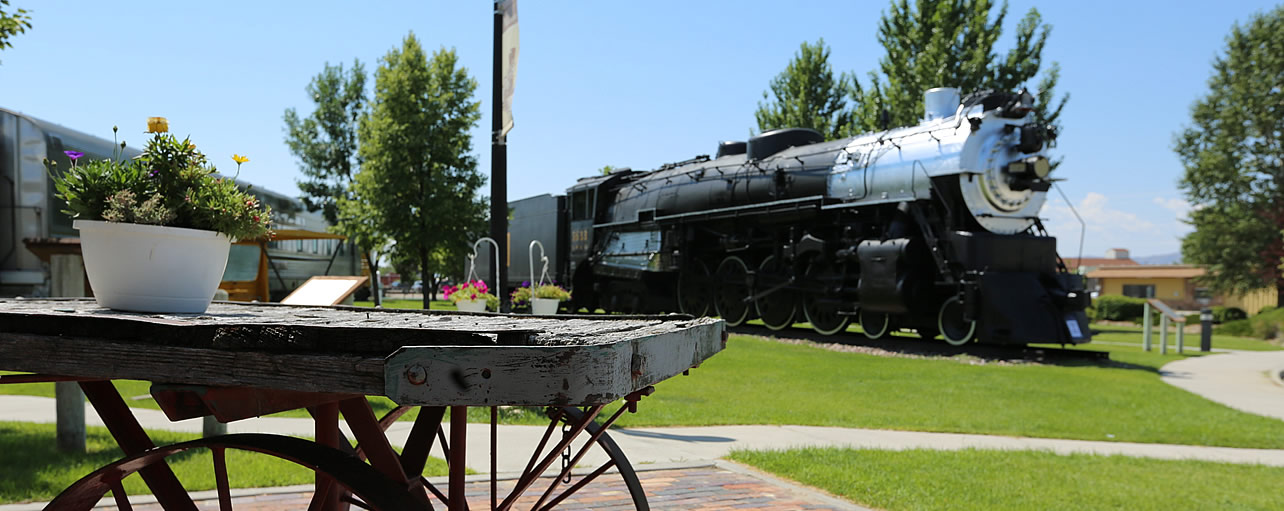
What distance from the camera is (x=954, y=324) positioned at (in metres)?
14.7

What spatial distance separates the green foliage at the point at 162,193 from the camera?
2.28m

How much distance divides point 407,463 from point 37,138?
44.9 feet

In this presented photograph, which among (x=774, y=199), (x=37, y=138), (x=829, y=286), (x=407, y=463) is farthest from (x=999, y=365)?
(x=37, y=138)

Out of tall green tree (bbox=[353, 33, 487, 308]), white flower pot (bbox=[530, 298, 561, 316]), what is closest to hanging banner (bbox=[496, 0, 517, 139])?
white flower pot (bbox=[530, 298, 561, 316])

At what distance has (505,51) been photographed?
7781 mm

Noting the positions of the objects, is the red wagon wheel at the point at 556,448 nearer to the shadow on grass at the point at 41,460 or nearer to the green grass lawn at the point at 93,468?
the green grass lawn at the point at 93,468

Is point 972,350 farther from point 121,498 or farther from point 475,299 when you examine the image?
point 121,498

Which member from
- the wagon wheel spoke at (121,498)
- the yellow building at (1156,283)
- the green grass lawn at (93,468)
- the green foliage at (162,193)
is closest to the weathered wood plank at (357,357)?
the green foliage at (162,193)

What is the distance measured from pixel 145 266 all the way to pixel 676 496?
2925 mm

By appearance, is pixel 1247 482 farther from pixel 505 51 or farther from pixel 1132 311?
pixel 1132 311

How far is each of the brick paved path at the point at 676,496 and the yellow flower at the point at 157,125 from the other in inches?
84.2

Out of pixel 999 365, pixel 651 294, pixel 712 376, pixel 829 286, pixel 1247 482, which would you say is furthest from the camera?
pixel 651 294

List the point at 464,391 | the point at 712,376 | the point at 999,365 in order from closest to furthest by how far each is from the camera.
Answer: the point at 464,391, the point at 712,376, the point at 999,365

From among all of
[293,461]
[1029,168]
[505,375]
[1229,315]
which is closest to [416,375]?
[505,375]
